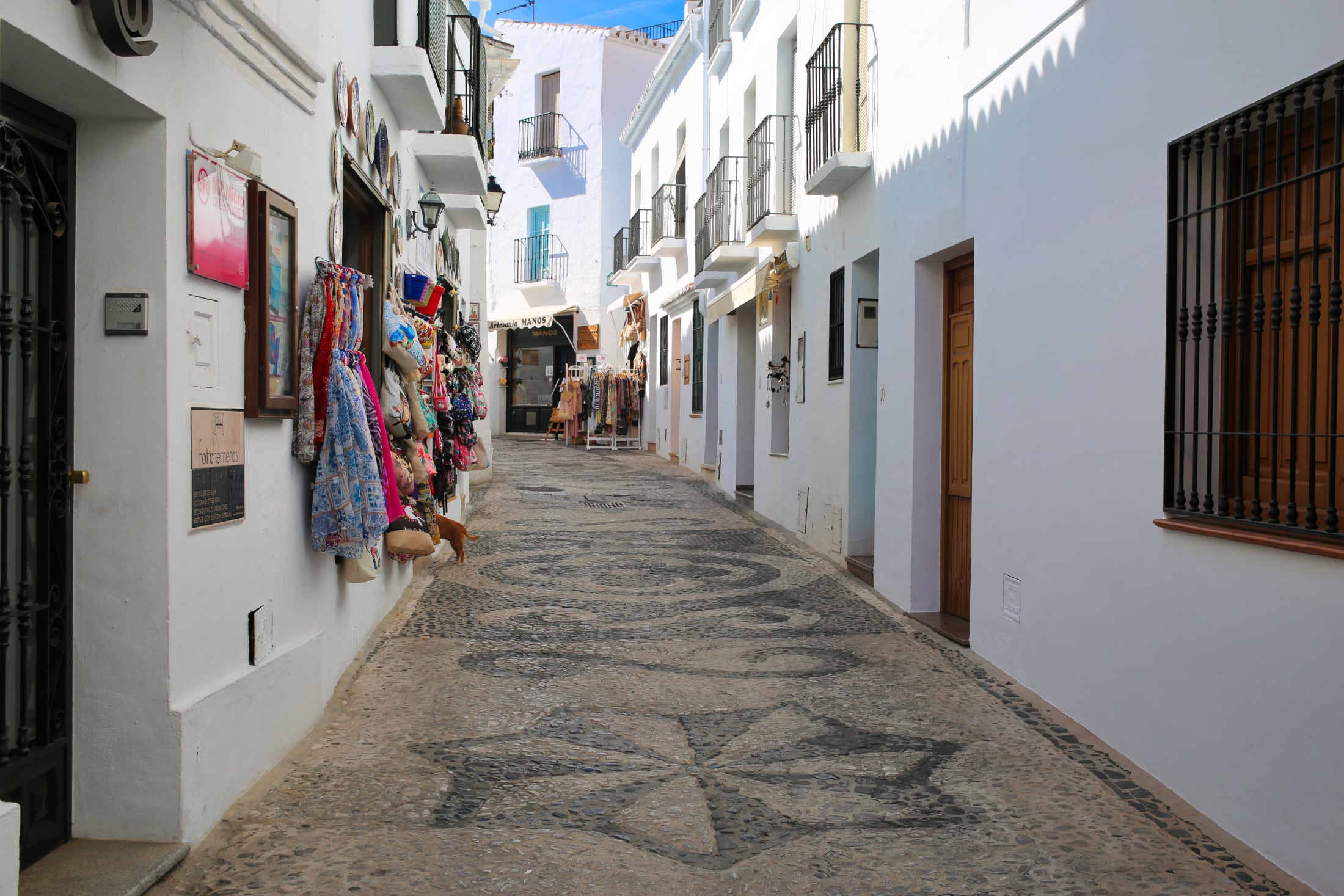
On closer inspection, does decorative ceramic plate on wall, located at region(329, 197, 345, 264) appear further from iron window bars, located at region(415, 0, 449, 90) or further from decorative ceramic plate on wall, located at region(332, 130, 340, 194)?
iron window bars, located at region(415, 0, 449, 90)

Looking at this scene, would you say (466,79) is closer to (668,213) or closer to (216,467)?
(216,467)

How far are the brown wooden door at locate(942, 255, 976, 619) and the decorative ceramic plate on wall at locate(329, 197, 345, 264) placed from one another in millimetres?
3767

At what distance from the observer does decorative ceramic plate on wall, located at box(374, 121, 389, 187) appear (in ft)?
20.4

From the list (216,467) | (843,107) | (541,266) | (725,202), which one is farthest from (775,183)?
(541,266)

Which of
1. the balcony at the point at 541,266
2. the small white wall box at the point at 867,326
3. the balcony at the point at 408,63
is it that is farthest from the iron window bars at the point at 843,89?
the balcony at the point at 541,266

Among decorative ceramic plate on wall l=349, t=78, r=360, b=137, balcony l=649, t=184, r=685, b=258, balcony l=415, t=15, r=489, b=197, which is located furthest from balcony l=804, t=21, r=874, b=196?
balcony l=649, t=184, r=685, b=258

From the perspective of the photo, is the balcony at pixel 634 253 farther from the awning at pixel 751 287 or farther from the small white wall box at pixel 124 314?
the small white wall box at pixel 124 314

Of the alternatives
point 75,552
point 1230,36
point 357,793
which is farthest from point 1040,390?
point 75,552

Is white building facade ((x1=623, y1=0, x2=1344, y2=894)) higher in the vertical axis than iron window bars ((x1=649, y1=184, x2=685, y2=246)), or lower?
lower

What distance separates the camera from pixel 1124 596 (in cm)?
448

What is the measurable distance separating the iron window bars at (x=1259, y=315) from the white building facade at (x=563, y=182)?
21.9m

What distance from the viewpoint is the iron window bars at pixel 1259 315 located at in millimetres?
3488

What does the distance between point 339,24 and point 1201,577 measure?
445cm

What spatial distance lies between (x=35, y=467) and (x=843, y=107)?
742 cm
